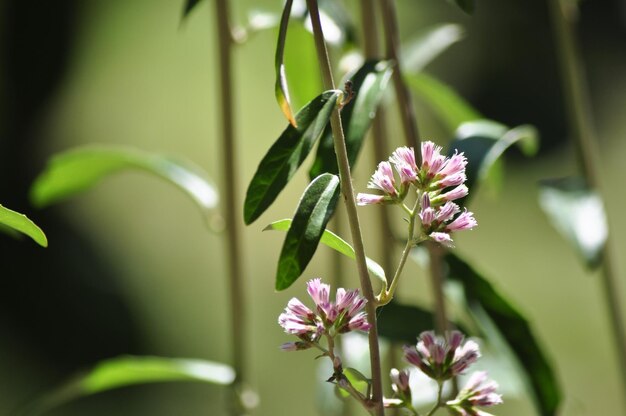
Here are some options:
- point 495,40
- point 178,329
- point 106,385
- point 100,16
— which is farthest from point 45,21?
point 106,385

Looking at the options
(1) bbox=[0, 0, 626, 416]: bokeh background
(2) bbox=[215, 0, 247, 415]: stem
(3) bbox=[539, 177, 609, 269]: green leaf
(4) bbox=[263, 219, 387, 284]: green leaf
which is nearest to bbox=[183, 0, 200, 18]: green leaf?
(2) bbox=[215, 0, 247, 415]: stem

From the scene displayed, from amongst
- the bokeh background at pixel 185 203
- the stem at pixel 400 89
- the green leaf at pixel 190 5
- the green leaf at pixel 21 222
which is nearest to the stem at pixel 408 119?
the stem at pixel 400 89

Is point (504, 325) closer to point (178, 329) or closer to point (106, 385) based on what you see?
point (106, 385)

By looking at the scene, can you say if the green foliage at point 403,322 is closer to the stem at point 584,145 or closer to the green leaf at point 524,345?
the green leaf at point 524,345

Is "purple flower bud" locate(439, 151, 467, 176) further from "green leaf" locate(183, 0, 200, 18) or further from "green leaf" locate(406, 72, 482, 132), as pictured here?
"green leaf" locate(406, 72, 482, 132)

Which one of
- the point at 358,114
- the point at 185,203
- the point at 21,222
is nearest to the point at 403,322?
the point at 358,114

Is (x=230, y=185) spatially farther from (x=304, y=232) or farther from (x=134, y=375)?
(x=304, y=232)

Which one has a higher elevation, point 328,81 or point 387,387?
point 328,81
